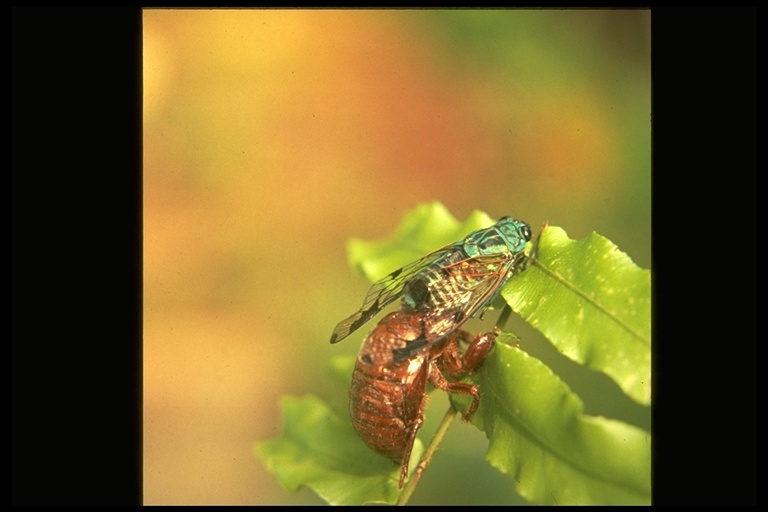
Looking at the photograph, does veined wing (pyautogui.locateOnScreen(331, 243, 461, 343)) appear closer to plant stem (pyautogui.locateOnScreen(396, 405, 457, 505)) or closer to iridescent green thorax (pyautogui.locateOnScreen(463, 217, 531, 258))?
iridescent green thorax (pyautogui.locateOnScreen(463, 217, 531, 258))

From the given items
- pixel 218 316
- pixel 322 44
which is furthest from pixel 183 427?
pixel 322 44

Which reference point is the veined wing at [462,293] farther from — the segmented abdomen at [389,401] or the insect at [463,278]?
the segmented abdomen at [389,401]

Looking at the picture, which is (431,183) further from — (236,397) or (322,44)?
(236,397)

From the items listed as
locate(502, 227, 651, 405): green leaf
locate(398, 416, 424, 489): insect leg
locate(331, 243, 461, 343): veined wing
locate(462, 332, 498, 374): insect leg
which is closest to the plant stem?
locate(398, 416, 424, 489): insect leg

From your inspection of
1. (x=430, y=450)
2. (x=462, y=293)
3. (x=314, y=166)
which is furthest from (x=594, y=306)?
(x=314, y=166)

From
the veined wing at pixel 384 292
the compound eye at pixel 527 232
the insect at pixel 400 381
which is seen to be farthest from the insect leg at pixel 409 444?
the compound eye at pixel 527 232

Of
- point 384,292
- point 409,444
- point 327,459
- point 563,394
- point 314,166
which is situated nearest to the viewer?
point 563,394

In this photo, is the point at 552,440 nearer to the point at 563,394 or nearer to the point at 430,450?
the point at 563,394
